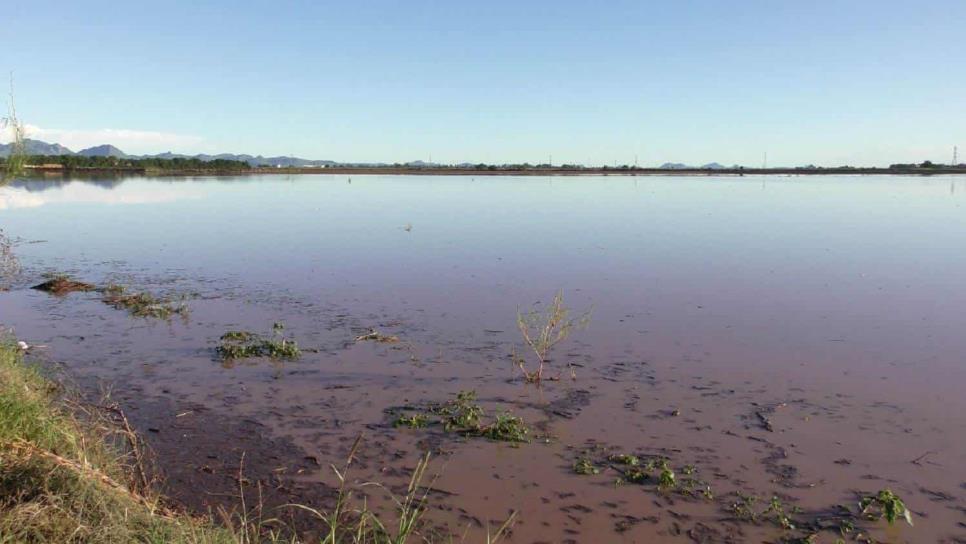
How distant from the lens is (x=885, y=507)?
5.59 metres

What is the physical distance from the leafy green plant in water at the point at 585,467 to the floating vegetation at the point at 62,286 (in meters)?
12.6

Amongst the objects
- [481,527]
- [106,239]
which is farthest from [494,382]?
[106,239]

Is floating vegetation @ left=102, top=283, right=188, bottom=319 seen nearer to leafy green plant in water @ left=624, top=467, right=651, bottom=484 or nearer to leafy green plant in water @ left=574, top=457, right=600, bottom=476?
leafy green plant in water @ left=574, top=457, right=600, bottom=476

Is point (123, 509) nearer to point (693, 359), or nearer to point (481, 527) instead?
point (481, 527)

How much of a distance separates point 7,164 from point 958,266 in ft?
71.5

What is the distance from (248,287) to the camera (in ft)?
50.7

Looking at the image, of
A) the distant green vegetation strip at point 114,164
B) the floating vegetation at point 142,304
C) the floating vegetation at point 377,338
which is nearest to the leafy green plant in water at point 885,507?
the floating vegetation at point 377,338

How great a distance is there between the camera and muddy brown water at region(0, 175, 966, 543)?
20.1 feet

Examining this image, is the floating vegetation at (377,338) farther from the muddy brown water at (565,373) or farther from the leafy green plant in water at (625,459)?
the leafy green plant in water at (625,459)

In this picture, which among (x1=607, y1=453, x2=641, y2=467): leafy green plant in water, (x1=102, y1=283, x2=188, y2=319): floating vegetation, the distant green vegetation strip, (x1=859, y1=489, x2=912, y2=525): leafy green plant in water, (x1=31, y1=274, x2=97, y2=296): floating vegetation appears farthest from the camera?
the distant green vegetation strip

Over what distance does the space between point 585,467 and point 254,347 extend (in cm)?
588

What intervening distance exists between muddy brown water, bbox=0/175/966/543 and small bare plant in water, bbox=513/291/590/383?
0.25 meters

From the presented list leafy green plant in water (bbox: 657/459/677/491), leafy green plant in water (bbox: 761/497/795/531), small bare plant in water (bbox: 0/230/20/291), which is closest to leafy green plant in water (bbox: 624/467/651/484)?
leafy green plant in water (bbox: 657/459/677/491)

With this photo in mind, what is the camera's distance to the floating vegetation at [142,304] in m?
12.4
